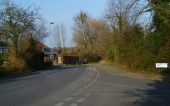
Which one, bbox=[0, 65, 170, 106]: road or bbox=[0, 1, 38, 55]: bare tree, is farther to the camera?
bbox=[0, 1, 38, 55]: bare tree

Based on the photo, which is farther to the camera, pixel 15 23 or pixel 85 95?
pixel 15 23

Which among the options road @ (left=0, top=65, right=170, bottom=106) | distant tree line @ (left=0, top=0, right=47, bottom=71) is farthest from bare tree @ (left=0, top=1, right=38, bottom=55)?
road @ (left=0, top=65, right=170, bottom=106)

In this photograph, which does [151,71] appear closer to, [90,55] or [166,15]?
Result: [166,15]

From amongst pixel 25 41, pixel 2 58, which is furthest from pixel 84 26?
pixel 2 58

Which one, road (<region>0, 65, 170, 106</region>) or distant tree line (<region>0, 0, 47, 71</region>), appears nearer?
Answer: road (<region>0, 65, 170, 106</region>)

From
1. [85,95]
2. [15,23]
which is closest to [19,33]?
[15,23]

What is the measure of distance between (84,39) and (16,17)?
6177 centimetres

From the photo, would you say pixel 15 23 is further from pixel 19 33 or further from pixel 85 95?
pixel 85 95

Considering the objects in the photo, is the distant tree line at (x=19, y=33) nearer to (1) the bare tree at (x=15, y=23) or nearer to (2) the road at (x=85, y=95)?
(1) the bare tree at (x=15, y=23)

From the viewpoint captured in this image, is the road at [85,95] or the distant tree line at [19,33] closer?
the road at [85,95]

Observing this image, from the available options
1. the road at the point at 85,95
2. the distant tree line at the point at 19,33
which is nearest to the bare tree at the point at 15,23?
the distant tree line at the point at 19,33

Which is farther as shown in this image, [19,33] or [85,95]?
[19,33]

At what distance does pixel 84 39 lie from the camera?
121 m

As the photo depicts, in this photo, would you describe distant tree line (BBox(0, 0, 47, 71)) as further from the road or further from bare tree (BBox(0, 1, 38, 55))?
the road
